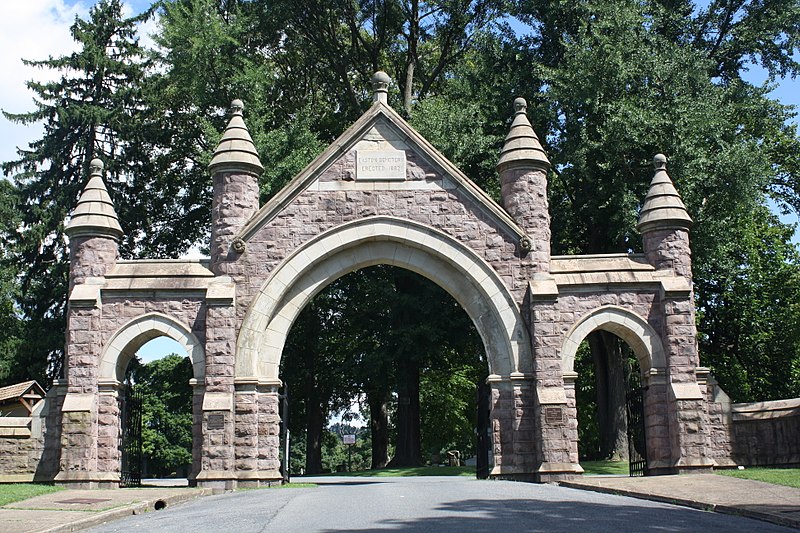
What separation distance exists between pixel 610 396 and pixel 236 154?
12.4 metres

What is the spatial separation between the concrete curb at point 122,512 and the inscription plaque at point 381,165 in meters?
6.78

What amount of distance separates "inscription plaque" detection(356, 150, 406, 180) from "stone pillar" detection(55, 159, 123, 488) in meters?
4.88

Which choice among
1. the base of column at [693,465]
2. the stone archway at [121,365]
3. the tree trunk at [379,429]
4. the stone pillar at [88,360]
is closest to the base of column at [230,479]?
the stone archway at [121,365]

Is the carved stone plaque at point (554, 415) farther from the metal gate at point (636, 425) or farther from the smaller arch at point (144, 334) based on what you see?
the smaller arch at point (144, 334)

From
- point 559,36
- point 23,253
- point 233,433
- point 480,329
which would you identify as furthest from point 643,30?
point 23,253

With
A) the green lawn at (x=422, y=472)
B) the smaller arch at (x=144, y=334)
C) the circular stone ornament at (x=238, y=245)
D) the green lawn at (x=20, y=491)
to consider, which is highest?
the circular stone ornament at (x=238, y=245)

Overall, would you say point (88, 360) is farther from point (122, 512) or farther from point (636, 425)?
point (636, 425)

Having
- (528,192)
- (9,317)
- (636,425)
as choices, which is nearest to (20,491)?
(528,192)

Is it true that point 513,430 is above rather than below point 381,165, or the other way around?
A: below

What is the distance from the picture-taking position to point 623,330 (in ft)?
56.8

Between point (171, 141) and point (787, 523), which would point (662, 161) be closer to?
point (787, 523)

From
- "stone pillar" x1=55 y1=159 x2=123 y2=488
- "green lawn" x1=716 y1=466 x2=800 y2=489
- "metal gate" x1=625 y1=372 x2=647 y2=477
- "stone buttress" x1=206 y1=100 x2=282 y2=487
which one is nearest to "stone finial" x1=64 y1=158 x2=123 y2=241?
"stone pillar" x1=55 y1=159 x2=123 y2=488

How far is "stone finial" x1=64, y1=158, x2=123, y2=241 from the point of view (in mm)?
17328

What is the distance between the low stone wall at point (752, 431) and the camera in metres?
16.6
